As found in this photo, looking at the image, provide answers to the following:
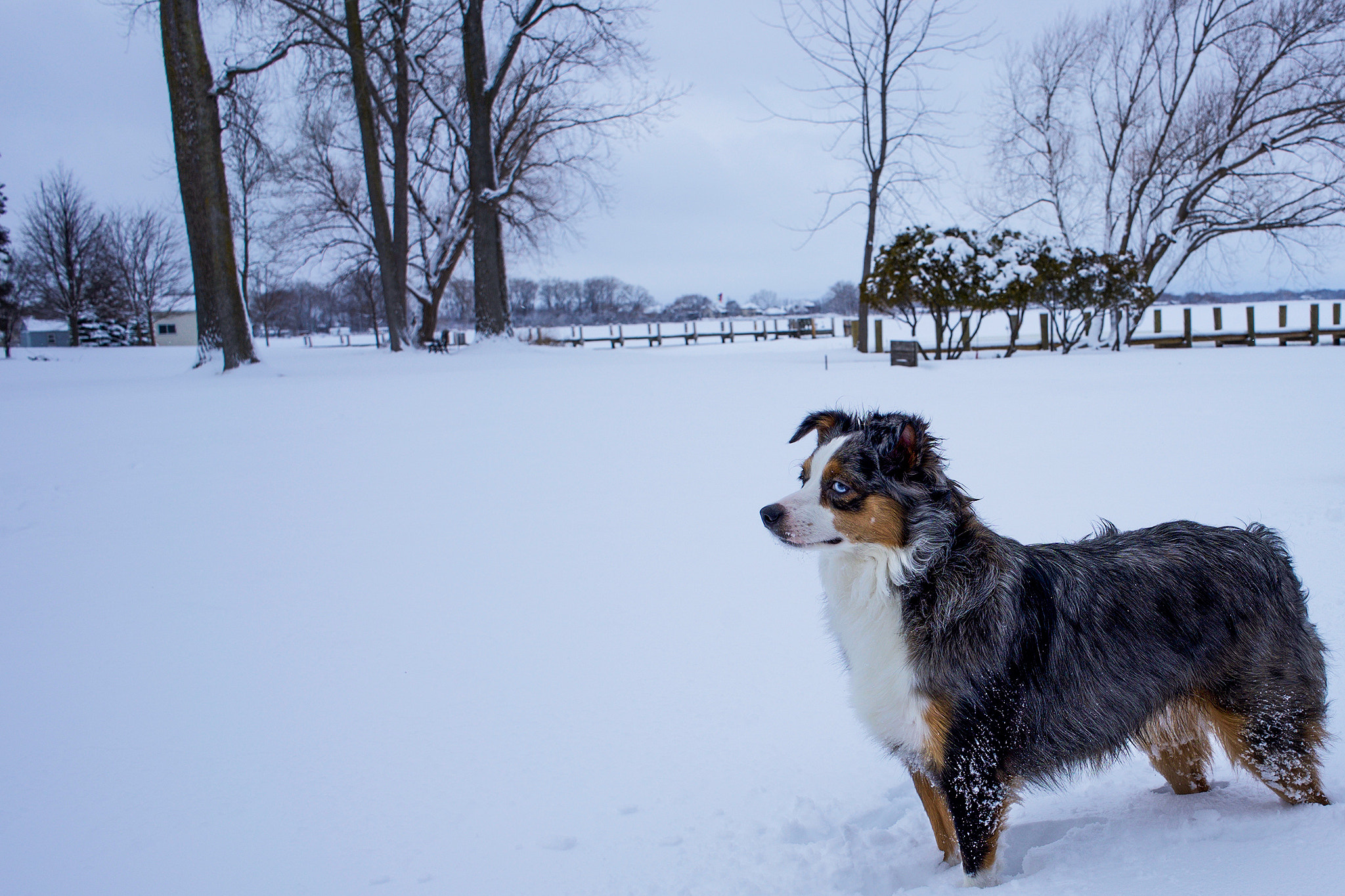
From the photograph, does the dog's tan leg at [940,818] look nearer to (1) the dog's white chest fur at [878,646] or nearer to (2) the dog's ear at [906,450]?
(1) the dog's white chest fur at [878,646]

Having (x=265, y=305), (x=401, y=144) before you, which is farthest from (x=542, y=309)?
(x=401, y=144)

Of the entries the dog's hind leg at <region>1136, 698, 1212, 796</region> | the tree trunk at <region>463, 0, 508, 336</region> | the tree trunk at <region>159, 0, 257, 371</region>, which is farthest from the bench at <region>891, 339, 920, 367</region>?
the dog's hind leg at <region>1136, 698, 1212, 796</region>

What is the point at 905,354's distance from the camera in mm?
15609

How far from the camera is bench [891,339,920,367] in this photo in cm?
1549

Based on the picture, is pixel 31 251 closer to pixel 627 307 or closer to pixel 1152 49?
pixel 1152 49

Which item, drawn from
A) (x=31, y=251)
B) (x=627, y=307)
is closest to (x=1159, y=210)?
(x=31, y=251)

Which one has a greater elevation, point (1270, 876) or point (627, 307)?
point (627, 307)

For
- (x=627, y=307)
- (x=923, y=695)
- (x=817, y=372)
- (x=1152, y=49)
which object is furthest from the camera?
(x=627, y=307)

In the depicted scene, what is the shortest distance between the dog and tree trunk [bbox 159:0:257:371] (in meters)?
13.5

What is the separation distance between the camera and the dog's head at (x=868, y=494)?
2.52 metres

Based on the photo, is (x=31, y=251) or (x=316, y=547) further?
(x=31, y=251)

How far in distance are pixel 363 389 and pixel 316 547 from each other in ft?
21.1

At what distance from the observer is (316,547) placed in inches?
227

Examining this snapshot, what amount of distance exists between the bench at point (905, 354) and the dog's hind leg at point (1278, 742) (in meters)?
13.4
